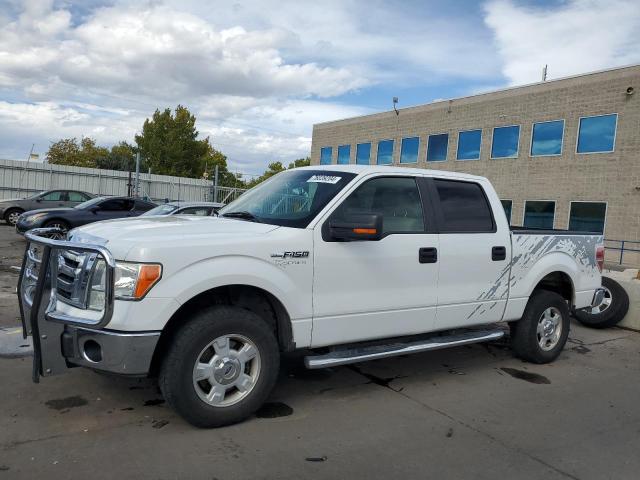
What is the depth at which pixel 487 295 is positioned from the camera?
207 inches

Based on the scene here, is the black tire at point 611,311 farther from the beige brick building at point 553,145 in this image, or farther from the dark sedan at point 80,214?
the beige brick building at point 553,145

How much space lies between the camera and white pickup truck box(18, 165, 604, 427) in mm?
3527

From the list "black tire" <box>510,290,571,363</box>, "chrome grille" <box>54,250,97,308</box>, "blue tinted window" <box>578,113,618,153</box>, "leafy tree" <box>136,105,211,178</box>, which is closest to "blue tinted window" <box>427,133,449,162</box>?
"blue tinted window" <box>578,113,618,153</box>

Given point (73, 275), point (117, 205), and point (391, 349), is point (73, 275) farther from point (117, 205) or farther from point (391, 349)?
point (117, 205)

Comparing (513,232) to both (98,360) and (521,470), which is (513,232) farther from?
(98,360)

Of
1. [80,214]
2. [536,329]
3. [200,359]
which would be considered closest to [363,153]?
[80,214]

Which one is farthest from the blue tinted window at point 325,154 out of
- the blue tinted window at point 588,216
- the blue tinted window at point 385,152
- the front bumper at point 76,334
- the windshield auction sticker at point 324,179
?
the front bumper at point 76,334

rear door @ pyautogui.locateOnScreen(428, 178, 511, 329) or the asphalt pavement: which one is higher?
rear door @ pyautogui.locateOnScreen(428, 178, 511, 329)

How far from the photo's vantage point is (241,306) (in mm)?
4145

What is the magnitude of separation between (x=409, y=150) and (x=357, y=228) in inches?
947

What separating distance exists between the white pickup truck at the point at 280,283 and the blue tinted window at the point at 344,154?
25681mm

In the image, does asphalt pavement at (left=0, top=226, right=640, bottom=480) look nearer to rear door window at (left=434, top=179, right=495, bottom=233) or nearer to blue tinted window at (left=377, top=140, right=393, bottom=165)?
rear door window at (left=434, top=179, right=495, bottom=233)

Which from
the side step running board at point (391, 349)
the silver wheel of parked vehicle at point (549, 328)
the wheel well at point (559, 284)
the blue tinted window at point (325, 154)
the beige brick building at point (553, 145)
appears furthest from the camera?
the blue tinted window at point (325, 154)

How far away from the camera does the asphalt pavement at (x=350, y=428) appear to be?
11.1 ft
